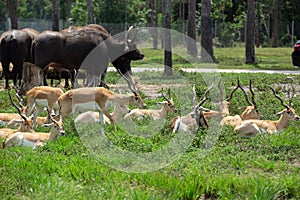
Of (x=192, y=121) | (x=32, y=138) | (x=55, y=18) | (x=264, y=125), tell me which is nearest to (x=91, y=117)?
(x=32, y=138)

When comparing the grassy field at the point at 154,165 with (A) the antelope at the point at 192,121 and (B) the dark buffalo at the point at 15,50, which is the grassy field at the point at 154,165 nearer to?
(A) the antelope at the point at 192,121

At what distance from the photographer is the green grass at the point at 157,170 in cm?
704

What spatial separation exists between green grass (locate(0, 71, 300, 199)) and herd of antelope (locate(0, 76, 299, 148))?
24 centimetres

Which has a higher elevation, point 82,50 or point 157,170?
point 82,50

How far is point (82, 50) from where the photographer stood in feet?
54.0

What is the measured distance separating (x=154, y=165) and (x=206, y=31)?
16569 millimetres

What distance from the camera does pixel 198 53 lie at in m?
28.8

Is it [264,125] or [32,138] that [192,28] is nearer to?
[264,125]

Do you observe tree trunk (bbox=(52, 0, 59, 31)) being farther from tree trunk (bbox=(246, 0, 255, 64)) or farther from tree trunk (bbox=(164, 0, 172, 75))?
tree trunk (bbox=(246, 0, 255, 64))

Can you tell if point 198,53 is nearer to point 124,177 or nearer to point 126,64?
point 126,64

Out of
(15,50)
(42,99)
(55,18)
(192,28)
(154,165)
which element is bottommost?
(154,165)

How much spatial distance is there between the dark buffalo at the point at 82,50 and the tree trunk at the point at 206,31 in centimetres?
792

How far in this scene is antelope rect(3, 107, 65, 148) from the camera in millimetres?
9578

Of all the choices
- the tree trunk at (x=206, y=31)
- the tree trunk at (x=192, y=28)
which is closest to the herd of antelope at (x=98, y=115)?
the tree trunk at (x=206, y=31)
